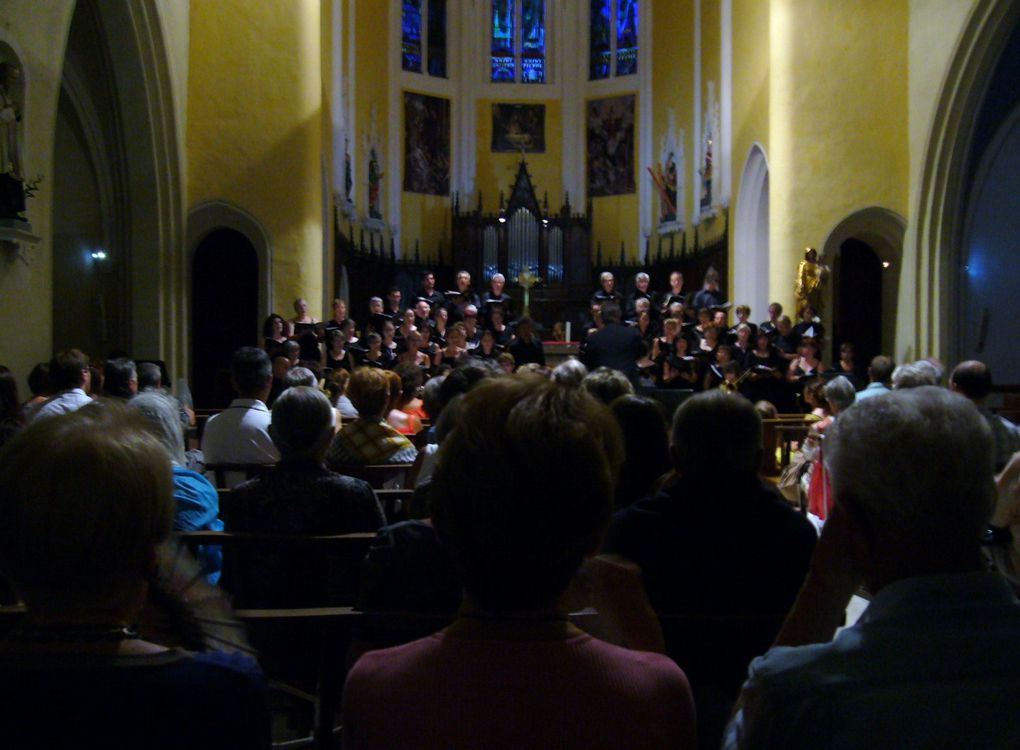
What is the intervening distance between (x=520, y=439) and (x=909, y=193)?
487 inches

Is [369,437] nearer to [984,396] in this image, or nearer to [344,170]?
[984,396]

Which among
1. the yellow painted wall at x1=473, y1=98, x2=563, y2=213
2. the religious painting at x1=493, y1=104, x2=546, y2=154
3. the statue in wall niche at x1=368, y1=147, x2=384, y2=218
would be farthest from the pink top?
the religious painting at x1=493, y1=104, x2=546, y2=154

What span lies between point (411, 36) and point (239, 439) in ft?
50.0

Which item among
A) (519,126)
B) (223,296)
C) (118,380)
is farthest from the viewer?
(519,126)

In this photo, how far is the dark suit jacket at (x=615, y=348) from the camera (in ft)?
29.7

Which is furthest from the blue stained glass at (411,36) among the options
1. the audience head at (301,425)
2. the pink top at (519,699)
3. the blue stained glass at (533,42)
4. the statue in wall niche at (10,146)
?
the pink top at (519,699)

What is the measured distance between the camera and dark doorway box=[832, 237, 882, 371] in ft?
44.4

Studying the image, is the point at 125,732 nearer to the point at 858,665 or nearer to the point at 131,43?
the point at 858,665

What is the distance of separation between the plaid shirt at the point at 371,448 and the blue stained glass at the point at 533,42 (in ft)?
52.0

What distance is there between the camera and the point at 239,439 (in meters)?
4.59

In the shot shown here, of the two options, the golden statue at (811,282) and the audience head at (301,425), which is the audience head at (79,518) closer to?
the audience head at (301,425)

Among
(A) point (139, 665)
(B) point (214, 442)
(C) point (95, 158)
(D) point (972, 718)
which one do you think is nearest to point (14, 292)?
(B) point (214, 442)

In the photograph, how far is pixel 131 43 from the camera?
10.2 meters

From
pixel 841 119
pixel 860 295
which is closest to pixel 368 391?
pixel 841 119
